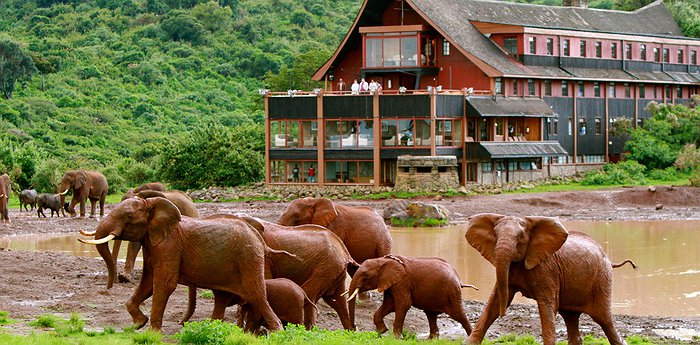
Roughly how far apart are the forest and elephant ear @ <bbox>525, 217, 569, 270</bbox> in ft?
134

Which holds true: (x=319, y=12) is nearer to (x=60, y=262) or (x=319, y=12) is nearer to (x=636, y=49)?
(x=636, y=49)

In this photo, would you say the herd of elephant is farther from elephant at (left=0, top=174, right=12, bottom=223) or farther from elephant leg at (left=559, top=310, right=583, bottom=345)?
elephant at (left=0, top=174, right=12, bottom=223)

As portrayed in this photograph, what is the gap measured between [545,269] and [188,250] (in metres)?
4.74

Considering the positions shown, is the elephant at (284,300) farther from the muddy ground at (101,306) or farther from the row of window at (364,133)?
the row of window at (364,133)

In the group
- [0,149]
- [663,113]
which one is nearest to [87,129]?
[0,149]

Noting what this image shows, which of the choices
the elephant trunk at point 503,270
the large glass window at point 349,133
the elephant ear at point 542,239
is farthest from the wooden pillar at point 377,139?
the elephant trunk at point 503,270

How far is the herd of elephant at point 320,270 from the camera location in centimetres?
1762

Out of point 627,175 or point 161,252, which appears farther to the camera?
point 627,175

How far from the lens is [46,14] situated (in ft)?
374

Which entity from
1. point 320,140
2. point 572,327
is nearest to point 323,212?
point 572,327

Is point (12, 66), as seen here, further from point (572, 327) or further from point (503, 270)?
point (503, 270)

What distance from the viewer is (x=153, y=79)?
93750 mm

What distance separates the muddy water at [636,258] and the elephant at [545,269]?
603cm

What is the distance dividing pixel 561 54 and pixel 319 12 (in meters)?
51.5
